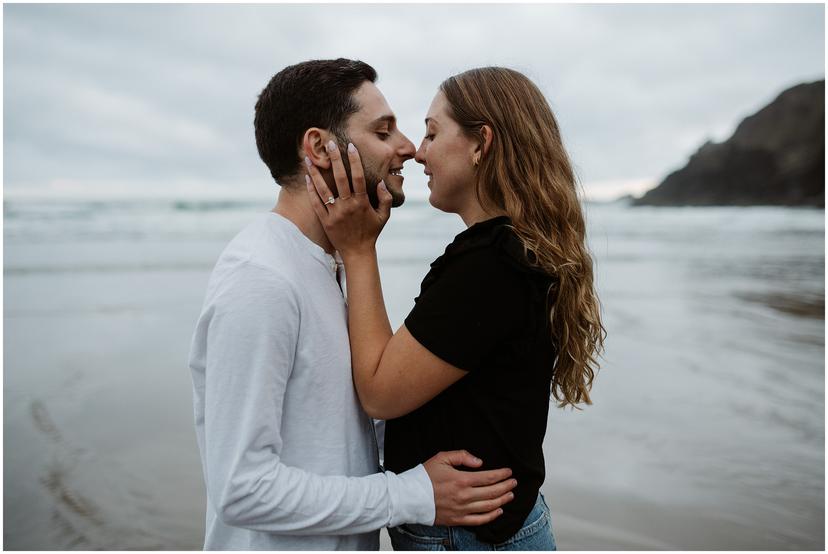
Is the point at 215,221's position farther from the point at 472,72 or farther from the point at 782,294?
the point at 472,72

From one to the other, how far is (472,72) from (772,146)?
48.4 metres

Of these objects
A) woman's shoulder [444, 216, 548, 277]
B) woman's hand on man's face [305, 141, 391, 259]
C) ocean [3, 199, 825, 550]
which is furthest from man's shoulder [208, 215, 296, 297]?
ocean [3, 199, 825, 550]

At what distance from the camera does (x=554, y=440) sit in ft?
16.3

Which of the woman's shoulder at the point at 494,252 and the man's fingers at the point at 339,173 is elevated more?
the man's fingers at the point at 339,173

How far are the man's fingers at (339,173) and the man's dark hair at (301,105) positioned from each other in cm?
7

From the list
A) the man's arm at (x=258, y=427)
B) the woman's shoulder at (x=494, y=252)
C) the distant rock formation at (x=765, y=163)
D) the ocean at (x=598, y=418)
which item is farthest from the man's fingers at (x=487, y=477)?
the distant rock formation at (x=765, y=163)

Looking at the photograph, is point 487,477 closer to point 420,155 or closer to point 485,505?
point 485,505

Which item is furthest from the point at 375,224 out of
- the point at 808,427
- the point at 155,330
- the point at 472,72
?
the point at 155,330

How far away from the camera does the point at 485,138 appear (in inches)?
83.7

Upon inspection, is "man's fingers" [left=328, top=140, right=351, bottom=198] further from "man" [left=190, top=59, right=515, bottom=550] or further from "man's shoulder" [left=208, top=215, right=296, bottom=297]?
"man's shoulder" [left=208, top=215, right=296, bottom=297]

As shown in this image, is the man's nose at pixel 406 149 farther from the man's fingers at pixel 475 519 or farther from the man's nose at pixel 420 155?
the man's fingers at pixel 475 519

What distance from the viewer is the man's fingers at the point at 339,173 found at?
196 cm

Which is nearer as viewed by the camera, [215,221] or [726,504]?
[726,504]

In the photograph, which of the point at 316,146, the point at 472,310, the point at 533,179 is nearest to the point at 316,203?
the point at 316,146
